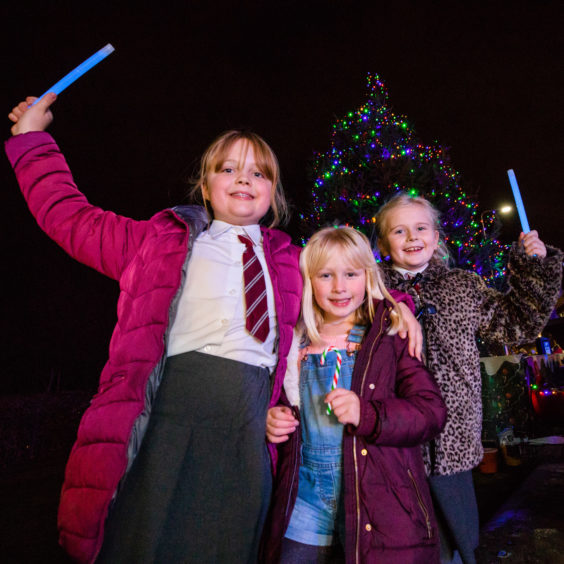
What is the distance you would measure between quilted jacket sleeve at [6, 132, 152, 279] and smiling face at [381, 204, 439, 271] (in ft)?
4.61

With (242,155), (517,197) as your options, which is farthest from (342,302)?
(517,197)

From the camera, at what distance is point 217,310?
1.65 metres

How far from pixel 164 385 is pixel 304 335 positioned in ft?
2.39

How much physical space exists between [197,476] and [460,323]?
1444 millimetres

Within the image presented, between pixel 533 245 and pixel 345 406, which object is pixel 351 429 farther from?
pixel 533 245

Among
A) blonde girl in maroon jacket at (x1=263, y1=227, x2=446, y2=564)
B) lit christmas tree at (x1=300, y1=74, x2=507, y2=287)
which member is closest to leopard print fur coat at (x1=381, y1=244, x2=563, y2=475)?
blonde girl in maroon jacket at (x1=263, y1=227, x2=446, y2=564)

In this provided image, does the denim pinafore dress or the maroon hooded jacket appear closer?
the maroon hooded jacket

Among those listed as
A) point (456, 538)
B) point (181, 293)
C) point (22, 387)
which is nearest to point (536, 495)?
point (456, 538)

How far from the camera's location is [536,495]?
495 centimetres

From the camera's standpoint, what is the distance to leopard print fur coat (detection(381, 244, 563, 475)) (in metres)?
1.94

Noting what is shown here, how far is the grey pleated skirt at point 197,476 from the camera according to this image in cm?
133

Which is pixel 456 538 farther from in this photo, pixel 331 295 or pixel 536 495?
pixel 536 495

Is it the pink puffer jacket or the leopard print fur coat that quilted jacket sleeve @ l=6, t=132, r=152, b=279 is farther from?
the leopard print fur coat

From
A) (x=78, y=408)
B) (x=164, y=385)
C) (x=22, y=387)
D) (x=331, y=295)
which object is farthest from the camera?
(x=22, y=387)
